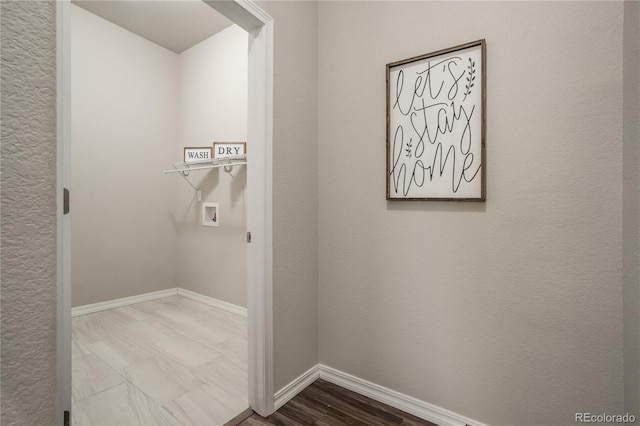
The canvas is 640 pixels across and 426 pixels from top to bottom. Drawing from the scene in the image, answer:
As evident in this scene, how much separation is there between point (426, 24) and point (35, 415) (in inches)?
76.5

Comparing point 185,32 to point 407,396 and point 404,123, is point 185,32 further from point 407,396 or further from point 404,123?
point 407,396

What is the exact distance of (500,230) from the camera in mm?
1336

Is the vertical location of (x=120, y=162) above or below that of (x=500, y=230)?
above

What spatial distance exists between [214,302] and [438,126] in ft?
9.07

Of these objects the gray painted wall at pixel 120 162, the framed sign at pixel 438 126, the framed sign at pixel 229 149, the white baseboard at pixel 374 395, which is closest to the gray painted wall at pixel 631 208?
the framed sign at pixel 438 126

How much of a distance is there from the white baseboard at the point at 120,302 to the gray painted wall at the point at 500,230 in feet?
8.33

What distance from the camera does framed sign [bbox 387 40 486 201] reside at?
137 cm

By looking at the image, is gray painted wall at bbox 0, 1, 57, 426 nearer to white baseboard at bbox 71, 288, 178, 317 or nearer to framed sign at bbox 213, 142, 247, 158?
framed sign at bbox 213, 142, 247, 158

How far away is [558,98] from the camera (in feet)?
3.99

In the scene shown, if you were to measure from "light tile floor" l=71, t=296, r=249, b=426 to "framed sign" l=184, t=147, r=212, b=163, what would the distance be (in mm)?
1578

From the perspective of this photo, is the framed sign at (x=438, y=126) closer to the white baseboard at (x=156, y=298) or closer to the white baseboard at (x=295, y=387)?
the white baseboard at (x=295, y=387)

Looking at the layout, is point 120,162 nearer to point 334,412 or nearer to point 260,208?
point 260,208

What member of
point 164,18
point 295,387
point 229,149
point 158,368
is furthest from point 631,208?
point 164,18

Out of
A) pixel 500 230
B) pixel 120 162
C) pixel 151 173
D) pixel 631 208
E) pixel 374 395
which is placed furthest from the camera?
pixel 151 173
